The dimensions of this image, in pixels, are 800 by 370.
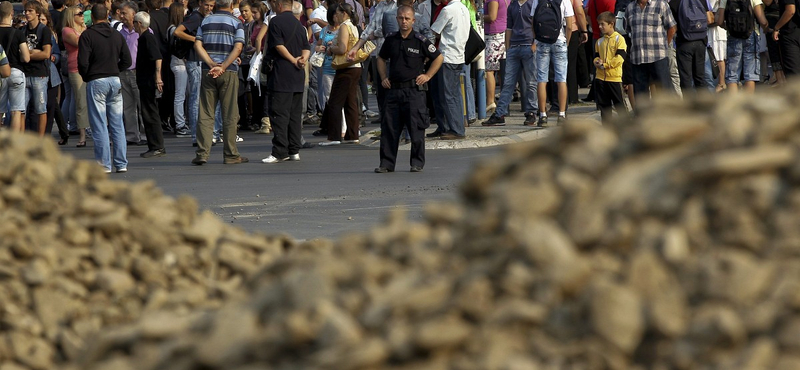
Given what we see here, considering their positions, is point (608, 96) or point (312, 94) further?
point (312, 94)

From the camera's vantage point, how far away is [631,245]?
2.50 meters

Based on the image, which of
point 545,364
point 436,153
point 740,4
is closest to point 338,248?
point 545,364

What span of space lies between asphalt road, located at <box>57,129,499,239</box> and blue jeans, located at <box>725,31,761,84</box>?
433cm

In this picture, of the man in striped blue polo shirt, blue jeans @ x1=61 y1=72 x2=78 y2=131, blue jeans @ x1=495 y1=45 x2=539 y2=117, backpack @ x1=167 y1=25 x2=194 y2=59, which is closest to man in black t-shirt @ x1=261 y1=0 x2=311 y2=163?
the man in striped blue polo shirt

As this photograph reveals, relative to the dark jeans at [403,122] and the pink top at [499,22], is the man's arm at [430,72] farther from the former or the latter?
the pink top at [499,22]

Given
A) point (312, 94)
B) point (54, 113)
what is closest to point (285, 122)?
point (54, 113)

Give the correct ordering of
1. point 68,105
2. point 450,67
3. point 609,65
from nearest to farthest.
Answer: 1. point 609,65
2. point 450,67
3. point 68,105

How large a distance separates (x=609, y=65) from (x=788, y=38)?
2941mm

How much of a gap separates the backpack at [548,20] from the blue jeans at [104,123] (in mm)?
5785

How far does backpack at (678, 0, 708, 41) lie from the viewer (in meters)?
15.1

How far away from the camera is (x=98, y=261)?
3.97m

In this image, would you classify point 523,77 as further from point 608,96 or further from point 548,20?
point 608,96

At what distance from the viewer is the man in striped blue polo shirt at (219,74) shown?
47.1 feet

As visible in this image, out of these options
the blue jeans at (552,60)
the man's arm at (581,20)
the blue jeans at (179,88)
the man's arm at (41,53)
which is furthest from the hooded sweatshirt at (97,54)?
the man's arm at (581,20)
